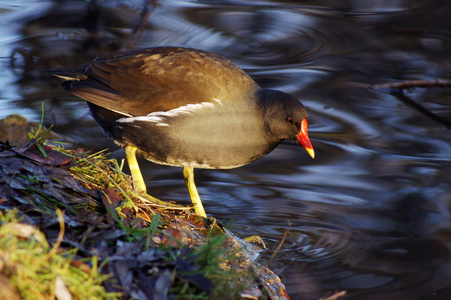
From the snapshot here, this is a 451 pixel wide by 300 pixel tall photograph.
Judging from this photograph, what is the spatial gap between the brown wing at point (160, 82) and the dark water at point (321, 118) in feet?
3.80

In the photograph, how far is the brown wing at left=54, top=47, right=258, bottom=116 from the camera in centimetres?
417

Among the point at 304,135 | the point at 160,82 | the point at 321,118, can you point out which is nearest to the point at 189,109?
the point at 160,82

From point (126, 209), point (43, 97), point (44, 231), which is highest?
point (44, 231)

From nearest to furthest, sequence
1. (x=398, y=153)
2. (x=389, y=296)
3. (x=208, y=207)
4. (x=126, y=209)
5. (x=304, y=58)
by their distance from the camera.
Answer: (x=126, y=209) < (x=389, y=296) < (x=208, y=207) < (x=398, y=153) < (x=304, y=58)

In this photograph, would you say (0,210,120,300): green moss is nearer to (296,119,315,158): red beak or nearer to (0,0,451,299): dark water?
(0,0,451,299): dark water

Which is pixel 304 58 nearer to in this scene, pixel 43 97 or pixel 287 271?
pixel 43 97

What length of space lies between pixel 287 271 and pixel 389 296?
709 mm

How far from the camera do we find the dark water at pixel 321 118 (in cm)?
422

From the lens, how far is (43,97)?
286 inches

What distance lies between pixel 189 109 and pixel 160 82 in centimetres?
32

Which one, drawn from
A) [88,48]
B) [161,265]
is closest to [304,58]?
[88,48]

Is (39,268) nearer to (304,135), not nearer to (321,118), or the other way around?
(304,135)

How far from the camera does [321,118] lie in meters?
6.79

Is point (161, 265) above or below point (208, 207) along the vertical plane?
above
